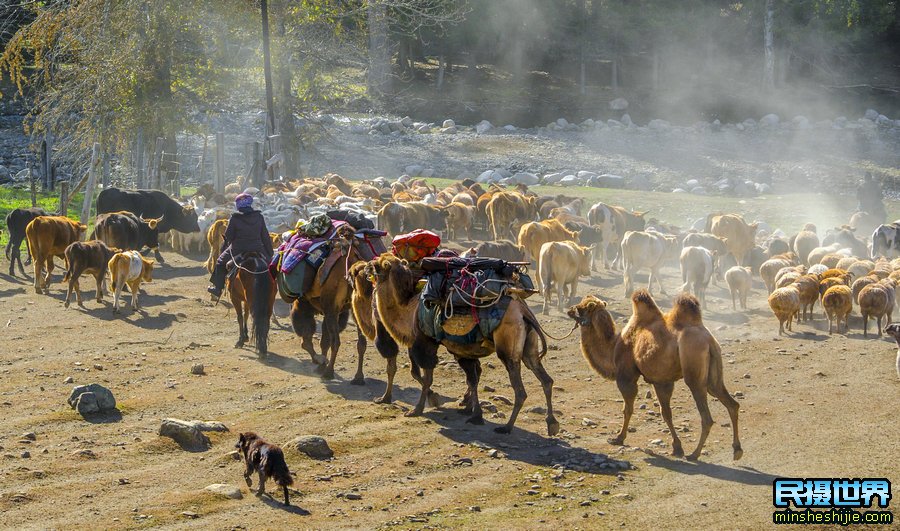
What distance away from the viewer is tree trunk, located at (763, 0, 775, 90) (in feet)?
193

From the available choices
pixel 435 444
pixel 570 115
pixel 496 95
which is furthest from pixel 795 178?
pixel 435 444

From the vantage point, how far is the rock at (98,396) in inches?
431

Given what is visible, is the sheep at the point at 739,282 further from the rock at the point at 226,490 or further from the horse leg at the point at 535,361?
the rock at the point at 226,490

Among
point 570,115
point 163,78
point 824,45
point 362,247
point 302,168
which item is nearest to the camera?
point 362,247

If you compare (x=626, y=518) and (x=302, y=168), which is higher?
(x=302, y=168)

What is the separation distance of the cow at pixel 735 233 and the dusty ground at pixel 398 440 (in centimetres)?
768

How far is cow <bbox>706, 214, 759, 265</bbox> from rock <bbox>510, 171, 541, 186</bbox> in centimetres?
1654

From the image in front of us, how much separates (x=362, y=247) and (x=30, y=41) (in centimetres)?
1381

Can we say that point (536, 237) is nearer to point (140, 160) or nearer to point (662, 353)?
point (662, 353)

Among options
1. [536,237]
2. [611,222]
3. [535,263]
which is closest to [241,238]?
[536,237]

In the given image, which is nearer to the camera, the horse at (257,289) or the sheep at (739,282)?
the horse at (257,289)

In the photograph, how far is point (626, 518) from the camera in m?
8.24

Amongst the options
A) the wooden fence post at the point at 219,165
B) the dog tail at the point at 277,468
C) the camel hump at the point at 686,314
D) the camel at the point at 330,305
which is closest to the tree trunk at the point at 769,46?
the wooden fence post at the point at 219,165

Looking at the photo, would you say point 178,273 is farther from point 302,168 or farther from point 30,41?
point 302,168
